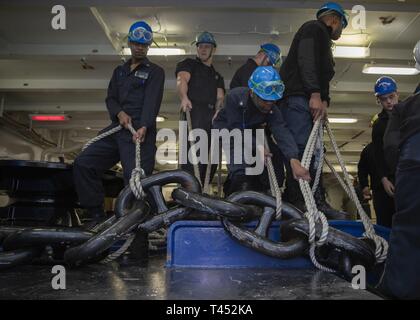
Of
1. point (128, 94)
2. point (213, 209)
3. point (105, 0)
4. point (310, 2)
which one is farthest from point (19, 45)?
point (213, 209)

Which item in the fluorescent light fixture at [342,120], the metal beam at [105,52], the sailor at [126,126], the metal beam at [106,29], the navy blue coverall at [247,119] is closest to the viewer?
the navy blue coverall at [247,119]

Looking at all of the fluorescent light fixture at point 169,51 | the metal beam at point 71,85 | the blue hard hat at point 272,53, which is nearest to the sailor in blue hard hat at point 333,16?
the blue hard hat at point 272,53

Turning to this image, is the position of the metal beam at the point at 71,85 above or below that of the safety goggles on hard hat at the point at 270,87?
above

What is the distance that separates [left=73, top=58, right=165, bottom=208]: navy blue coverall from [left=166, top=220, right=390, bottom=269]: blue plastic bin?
0.76 meters

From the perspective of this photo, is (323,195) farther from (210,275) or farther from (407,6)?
(407,6)

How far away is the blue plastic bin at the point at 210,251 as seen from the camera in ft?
5.34

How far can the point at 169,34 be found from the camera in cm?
482

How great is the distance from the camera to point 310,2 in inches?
148

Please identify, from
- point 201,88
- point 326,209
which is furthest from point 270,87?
point 201,88

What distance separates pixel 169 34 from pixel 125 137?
2.94 m

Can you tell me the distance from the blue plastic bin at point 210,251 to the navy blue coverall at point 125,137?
756 millimetres

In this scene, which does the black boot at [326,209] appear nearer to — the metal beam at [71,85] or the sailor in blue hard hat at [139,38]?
the sailor in blue hard hat at [139,38]

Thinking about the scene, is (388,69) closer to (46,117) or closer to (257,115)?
(257,115)

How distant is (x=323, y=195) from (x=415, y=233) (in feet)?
3.47
